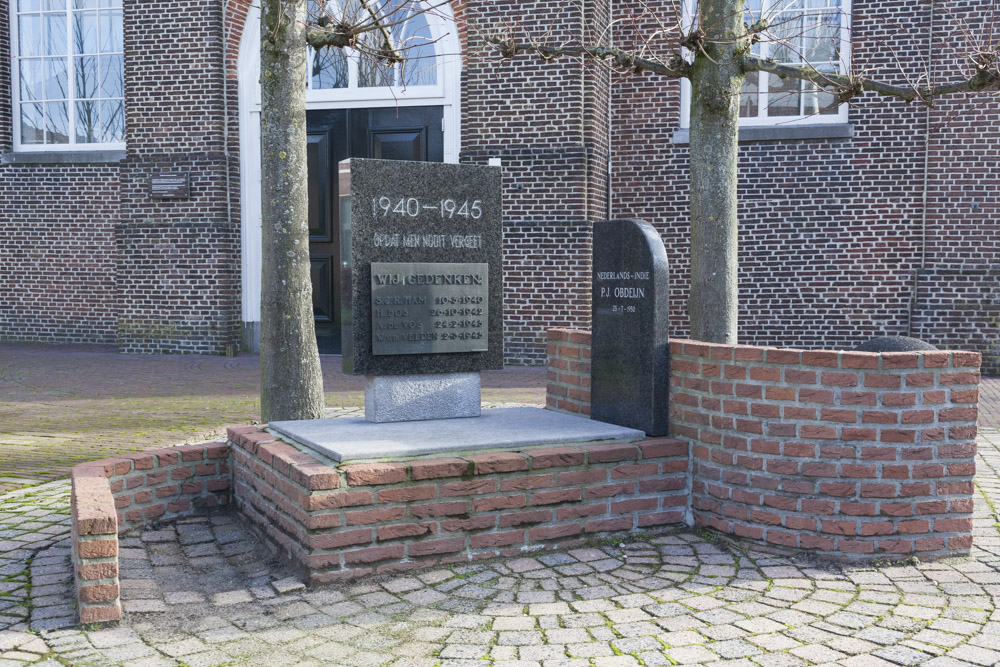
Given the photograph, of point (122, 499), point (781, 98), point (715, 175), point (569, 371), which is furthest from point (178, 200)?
point (122, 499)

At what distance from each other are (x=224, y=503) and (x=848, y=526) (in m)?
3.23

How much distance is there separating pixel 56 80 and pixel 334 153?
491 cm

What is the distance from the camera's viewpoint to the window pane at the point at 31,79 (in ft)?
48.5

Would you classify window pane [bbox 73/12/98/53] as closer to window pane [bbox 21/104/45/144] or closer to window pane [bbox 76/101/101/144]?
window pane [bbox 76/101/101/144]

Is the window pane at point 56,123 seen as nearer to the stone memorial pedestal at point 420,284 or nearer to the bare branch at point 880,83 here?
the stone memorial pedestal at point 420,284

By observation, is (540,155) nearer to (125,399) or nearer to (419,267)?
(125,399)

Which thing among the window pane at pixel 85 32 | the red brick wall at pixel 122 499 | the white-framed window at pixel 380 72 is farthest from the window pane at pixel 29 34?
the red brick wall at pixel 122 499

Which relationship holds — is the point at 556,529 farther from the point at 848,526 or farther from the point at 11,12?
the point at 11,12

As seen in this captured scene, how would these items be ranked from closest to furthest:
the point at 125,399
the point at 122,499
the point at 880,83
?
1. the point at 122,499
2. the point at 880,83
3. the point at 125,399

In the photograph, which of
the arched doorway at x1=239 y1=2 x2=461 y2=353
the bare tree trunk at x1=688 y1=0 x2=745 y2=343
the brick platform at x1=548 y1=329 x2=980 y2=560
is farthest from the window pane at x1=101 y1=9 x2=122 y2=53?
the brick platform at x1=548 y1=329 x2=980 y2=560

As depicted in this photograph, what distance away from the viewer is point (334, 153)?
13305 mm

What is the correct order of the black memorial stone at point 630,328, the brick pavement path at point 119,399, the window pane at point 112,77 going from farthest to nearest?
the window pane at point 112,77
the brick pavement path at point 119,399
the black memorial stone at point 630,328

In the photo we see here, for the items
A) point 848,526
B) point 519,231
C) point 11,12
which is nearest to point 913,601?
point 848,526

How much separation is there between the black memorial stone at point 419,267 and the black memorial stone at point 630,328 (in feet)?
2.07
